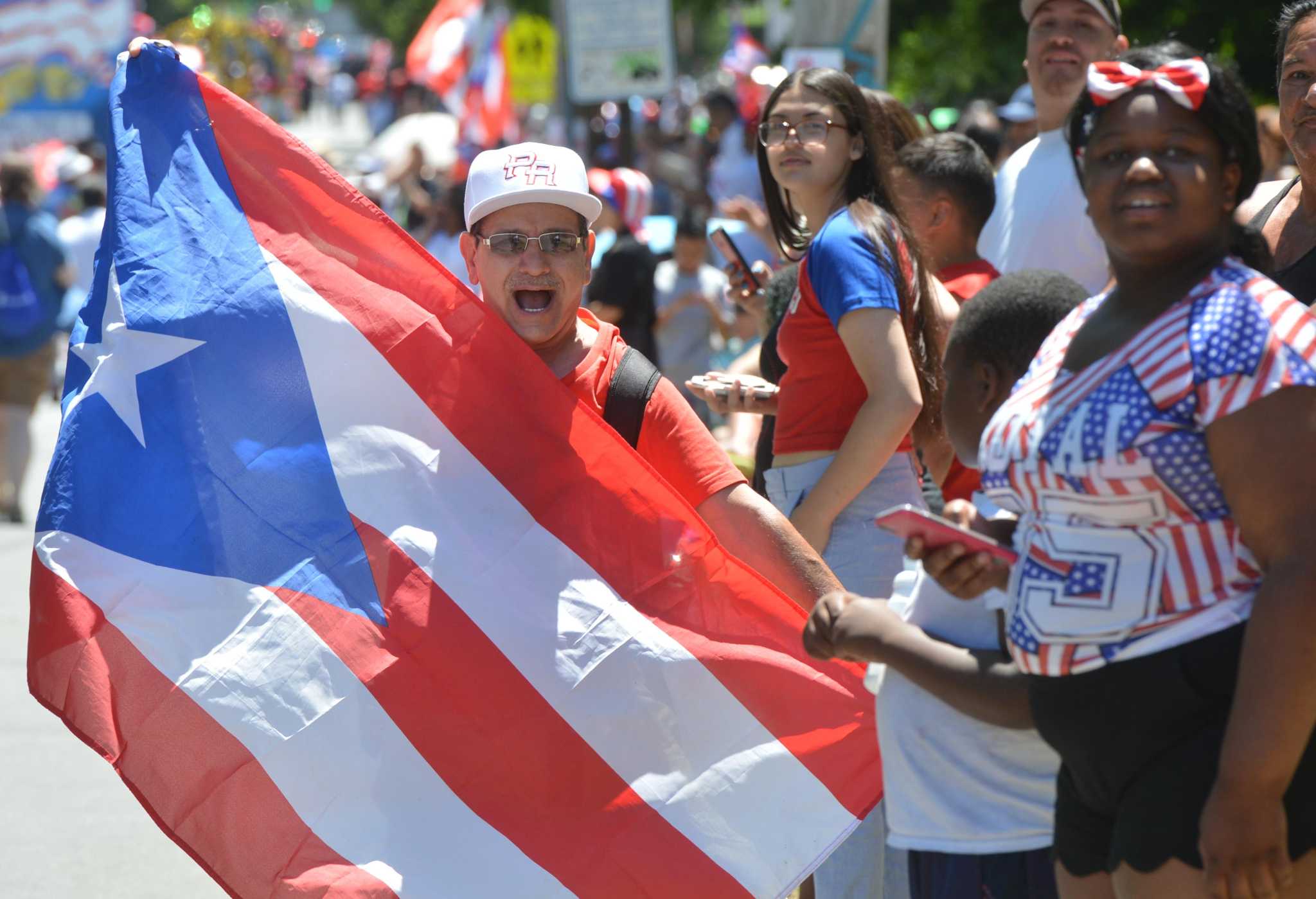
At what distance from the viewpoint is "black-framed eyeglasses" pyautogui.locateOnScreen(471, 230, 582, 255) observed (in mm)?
3316

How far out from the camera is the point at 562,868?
3.13m

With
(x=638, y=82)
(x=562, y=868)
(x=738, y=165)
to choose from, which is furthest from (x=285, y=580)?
(x=738, y=165)

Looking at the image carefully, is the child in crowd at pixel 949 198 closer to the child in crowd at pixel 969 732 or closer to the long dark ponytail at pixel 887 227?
the long dark ponytail at pixel 887 227

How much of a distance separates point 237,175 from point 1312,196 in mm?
2320

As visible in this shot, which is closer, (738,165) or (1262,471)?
(1262,471)

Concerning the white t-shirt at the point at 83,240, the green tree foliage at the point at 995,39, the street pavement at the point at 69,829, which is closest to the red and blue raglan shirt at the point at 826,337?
the street pavement at the point at 69,829

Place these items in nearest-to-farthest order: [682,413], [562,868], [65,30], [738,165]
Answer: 1. [562,868]
2. [682,413]
3. [738,165]
4. [65,30]

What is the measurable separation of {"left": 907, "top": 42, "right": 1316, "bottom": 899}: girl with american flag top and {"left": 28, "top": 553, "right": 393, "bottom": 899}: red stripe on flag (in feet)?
4.92

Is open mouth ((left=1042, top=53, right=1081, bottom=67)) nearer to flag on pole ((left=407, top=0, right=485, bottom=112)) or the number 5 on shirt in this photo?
the number 5 on shirt

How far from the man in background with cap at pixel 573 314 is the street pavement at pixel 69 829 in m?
2.43

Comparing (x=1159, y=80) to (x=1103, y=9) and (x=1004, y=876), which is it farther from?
(x=1103, y=9)

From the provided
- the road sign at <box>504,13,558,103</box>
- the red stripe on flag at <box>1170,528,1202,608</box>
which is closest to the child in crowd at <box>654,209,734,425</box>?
the red stripe on flag at <box>1170,528,1202,608</box>

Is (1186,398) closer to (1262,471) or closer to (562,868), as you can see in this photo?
(1262,471)

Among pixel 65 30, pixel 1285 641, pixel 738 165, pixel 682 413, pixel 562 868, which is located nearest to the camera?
pixel 1285 641
